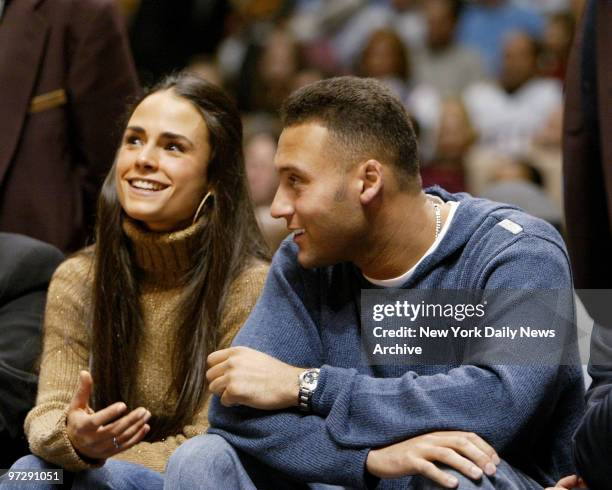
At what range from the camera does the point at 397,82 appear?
6215 mm

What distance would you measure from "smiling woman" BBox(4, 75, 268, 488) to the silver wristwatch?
18.5 inches

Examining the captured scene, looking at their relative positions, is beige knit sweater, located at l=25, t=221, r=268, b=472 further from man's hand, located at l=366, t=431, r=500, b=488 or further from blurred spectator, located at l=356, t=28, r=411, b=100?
blurred spectator, located at l=356, t=28, r=411, b=100

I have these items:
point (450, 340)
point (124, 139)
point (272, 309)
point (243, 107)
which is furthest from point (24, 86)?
point (243, 107)

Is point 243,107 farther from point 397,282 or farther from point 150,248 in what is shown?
point 397,282

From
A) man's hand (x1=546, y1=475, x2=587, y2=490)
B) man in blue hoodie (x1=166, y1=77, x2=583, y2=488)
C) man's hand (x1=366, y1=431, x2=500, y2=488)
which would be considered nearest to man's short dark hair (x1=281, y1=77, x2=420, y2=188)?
man in blue hoodie (x1=166, y1=77, x2=583, y2=488)

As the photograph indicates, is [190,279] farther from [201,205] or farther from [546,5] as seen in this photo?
[546,5]

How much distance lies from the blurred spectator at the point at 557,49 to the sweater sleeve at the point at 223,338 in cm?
354

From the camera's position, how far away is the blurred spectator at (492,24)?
659cm

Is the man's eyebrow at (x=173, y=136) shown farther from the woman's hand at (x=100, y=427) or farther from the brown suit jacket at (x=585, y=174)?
the brown suit jacket at (x=585, y=174)

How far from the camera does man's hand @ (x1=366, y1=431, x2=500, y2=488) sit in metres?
2.21

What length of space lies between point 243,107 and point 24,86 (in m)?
3.07

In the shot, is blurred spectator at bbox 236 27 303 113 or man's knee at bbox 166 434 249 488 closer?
man's knee at bbox 166 434 249 488

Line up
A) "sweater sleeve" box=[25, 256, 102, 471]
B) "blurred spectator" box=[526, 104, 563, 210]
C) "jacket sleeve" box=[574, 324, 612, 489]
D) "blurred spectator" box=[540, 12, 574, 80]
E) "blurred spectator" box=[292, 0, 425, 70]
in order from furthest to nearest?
"blurred spectator" box=[292, 0, 425, 70], "blurred spectator" box=[540, 12, 574, 80], "blurred spectator" box=[526, 104, 563, 210], "sweater sleeve" box=[25, 256, 102, 471], "jacket sleeve" box=[574, 324, 612, 489]

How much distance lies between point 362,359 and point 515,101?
3784mm
